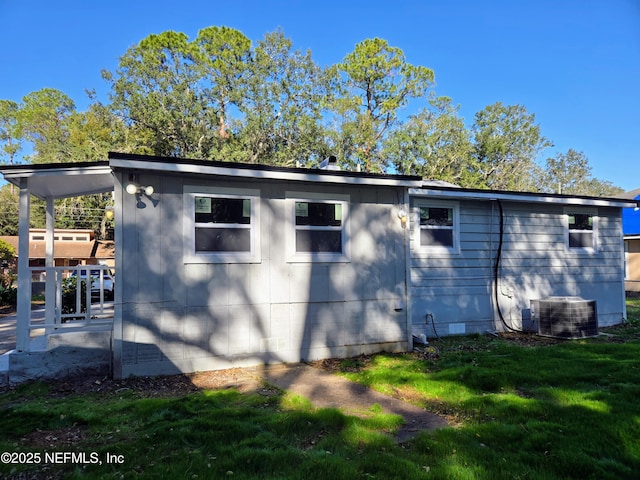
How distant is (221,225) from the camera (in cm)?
604

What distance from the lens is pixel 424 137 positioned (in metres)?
26.8

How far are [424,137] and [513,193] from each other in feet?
62.0

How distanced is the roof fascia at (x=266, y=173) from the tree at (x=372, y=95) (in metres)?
19.5

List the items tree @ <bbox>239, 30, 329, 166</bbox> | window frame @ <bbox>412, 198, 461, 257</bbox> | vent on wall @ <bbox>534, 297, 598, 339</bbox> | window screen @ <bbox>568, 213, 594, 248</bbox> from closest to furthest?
vent on wall @ <bbox>534, 297, 598, 339</bbox> < window frame @ <bbox>412, 198, 461, 257</bbox> < window screen @ <bbox>568, 213, 594, 248</bbox> < tree @ <bbox>239, 30, 329, 166</bbox>

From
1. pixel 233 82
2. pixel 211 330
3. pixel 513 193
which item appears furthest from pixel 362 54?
pixel 211 330

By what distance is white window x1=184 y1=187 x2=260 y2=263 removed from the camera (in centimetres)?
585

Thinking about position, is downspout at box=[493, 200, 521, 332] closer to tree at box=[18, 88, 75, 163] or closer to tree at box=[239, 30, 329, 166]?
tree at box=[239, 30, 329, 166]

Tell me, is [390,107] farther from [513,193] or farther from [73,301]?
[73,301]

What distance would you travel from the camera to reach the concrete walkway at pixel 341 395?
389 cm

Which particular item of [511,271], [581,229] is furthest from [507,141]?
[511,271]

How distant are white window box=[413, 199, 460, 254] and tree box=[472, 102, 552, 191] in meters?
24.8

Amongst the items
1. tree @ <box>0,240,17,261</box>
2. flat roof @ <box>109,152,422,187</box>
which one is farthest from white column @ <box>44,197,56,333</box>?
tree @ <box>0,240,17,261</box>

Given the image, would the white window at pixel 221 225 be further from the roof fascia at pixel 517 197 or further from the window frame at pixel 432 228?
the window frame at pixel 432 228

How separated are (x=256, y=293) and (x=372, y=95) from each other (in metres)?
24.3
